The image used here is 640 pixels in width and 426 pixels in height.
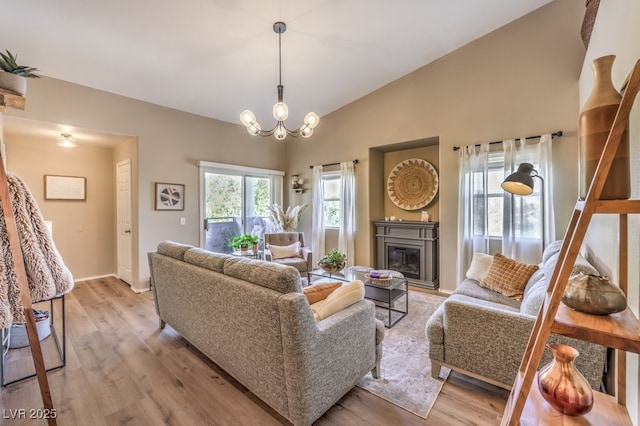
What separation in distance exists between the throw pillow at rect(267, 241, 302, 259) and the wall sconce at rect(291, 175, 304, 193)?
1749mm

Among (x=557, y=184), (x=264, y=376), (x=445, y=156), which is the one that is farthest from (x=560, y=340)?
(x=445, y=156)

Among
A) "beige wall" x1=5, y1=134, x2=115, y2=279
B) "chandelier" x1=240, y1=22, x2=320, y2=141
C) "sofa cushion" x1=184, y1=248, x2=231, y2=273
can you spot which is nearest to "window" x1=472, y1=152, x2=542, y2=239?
"chandelier" x1=240, y1=22, x2=320, y2=141

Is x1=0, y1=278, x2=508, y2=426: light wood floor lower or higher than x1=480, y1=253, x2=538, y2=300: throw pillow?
lower

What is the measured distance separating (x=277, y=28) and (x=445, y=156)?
9.48 feet

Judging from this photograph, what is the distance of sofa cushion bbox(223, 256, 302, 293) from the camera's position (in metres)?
1.60

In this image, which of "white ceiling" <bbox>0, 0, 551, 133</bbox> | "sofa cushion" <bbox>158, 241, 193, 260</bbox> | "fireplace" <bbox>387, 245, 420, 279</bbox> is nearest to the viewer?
"sofa cushion" <bbox>158, 241, 193, 260</bbox>

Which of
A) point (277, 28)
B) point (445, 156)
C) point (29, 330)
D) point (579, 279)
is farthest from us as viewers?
point (445, 156)

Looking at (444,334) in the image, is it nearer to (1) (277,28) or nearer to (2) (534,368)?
(2) (534,368)

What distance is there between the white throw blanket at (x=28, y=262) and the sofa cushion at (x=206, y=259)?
0.77 meters

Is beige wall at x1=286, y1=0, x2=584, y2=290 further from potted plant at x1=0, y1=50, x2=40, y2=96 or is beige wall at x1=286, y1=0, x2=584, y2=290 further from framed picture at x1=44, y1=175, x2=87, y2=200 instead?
framed picture at x1=44, y1=175, x2=87, y2=200

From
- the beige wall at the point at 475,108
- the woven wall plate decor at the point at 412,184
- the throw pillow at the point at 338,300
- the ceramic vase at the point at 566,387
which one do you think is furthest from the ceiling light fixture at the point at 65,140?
the ceramic vase at the point at 566,387

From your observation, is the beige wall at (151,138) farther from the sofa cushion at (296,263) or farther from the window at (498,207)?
the window at (498,207)

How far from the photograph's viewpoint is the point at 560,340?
1715mm

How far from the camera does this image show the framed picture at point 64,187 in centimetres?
447
